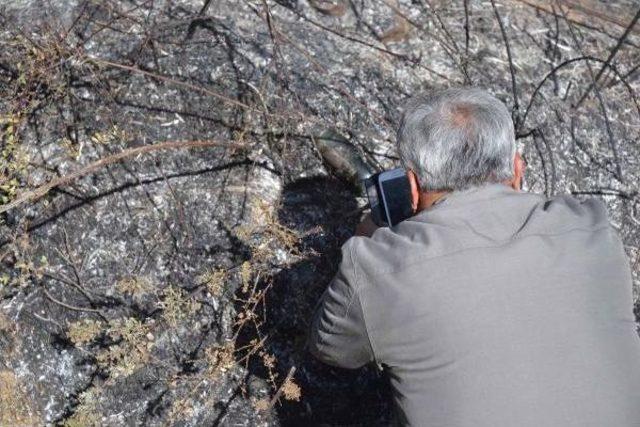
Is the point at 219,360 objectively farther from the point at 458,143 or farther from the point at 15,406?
the point at 458,143

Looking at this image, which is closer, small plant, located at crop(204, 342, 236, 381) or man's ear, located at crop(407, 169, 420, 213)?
man's ear, located at crop(407, 169, 420, 213)

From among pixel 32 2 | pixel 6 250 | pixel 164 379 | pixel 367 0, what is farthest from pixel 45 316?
pixel 367 0

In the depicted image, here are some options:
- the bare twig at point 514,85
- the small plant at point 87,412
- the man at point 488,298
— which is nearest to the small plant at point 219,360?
the small plant at point 87,412

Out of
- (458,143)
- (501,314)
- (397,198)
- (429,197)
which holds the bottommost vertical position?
(501,314)

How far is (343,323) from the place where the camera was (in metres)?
2.11

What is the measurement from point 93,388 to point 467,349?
62.2 inches

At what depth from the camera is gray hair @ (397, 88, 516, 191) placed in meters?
2.05

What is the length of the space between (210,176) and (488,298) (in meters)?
1.55

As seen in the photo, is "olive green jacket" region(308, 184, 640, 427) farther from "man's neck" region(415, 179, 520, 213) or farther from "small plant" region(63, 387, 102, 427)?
"small plant" region(63, 387, 102, 427)

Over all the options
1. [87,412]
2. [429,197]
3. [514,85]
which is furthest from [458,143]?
[87,412]

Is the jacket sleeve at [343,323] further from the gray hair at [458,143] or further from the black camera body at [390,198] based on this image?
the black camera body at [390,198]

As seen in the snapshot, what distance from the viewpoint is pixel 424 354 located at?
1.91m

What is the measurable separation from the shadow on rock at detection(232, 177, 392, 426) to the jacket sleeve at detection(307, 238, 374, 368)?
0.66 meters

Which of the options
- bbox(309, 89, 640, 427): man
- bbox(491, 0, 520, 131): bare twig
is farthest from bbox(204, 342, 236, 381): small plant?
bbox(491, 0, 520, 131): bare twig
